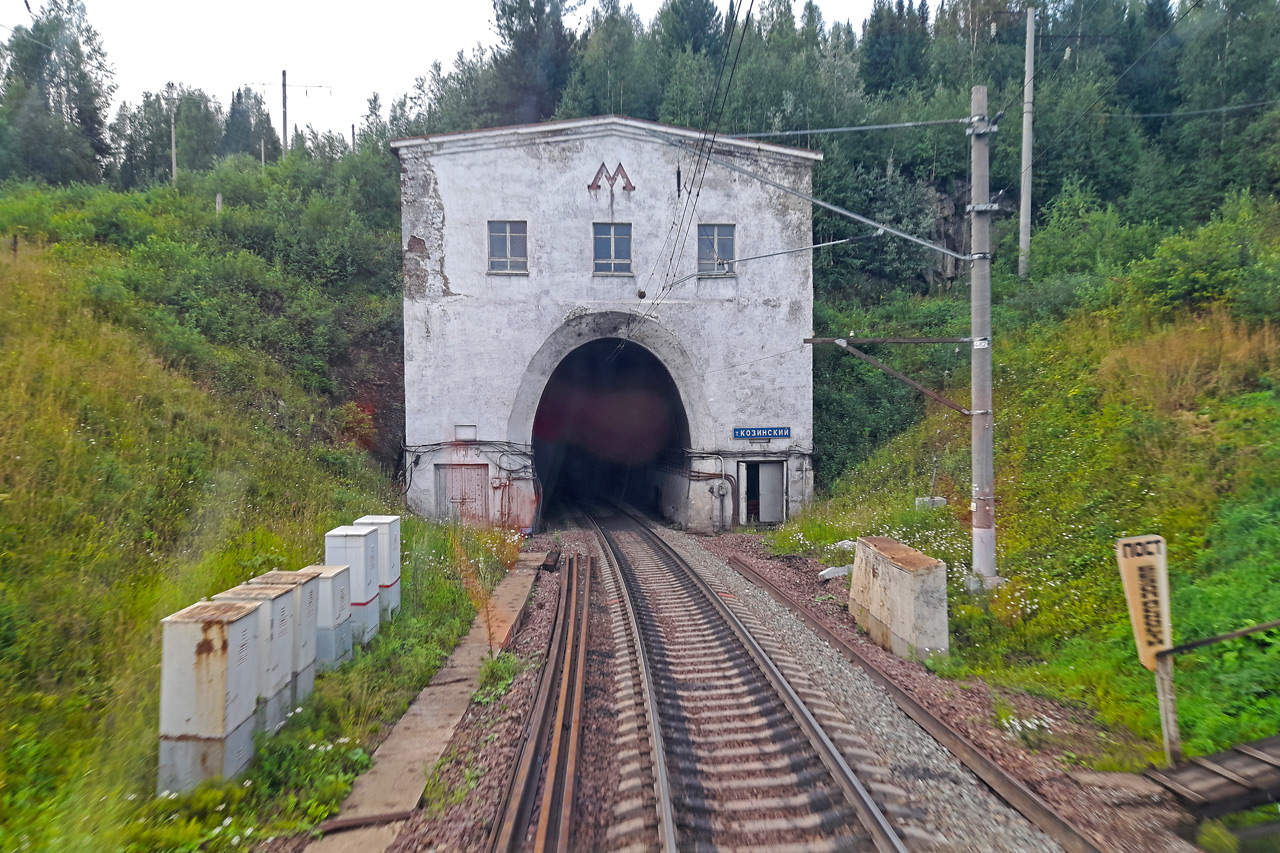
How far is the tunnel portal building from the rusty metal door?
37 millimetres

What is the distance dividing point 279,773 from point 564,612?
518cm

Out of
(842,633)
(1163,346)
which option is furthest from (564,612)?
(1163,346)

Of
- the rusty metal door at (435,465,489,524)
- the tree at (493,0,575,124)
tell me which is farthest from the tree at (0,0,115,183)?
the rusty metal door at (435,465,489,524)

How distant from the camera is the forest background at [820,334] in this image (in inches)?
253

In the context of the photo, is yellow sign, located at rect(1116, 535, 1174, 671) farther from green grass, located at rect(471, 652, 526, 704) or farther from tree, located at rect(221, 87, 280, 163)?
tree, located at rect(221, 87, 280, 163)

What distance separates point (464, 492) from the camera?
17859 millimetres

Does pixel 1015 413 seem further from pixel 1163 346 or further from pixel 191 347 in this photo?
pixel 191 347

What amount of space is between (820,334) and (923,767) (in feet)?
56.4

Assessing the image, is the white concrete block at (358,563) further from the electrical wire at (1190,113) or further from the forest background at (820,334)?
the electrical wire at (1190,113)

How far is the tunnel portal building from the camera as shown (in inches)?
700

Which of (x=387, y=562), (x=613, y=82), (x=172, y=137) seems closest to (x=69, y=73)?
(x=172, y=137)

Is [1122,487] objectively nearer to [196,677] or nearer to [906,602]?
[906,602]

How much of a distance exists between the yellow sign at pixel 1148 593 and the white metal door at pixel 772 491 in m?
13.7

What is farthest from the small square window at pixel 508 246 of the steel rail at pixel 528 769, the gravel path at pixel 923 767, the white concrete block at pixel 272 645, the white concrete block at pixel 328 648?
the white concrete block at pixel 272 645
